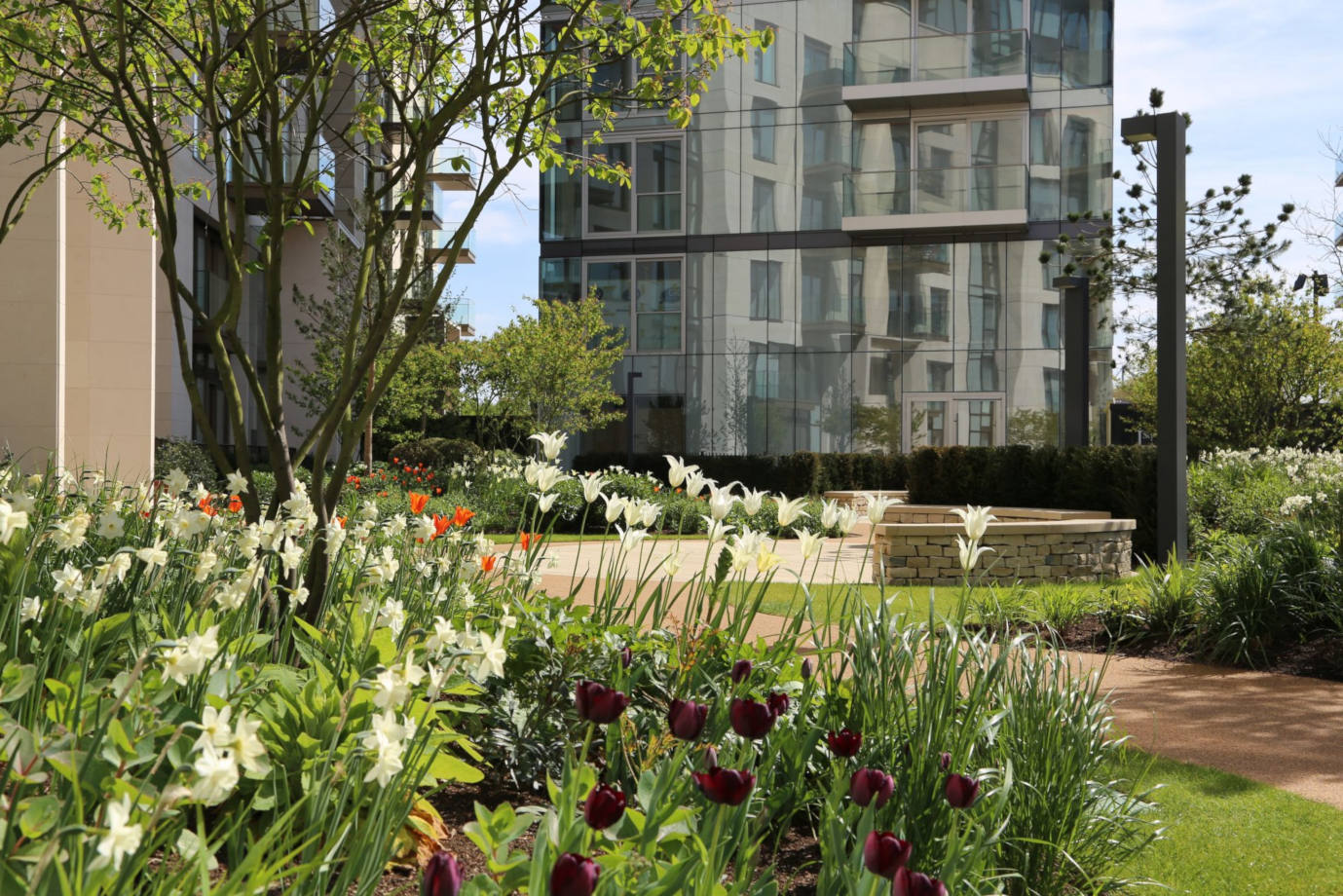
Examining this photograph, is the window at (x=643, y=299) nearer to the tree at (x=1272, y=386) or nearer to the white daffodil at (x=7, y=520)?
the tree at (x=1272, y=386)

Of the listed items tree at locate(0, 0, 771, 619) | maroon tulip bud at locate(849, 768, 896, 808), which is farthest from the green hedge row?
maroon tulip bud at locate(849, 768, 896, 808)

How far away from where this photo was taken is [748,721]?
193cm

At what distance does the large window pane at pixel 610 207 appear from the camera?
25.3m

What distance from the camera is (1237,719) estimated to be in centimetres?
521

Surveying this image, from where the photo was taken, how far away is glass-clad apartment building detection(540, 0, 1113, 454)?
2338cm

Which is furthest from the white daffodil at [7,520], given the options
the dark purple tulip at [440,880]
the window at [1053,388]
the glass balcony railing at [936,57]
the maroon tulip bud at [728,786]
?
the glass balcony railing at [936,57]

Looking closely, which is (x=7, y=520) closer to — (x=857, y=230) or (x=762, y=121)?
(x=857, y=230)

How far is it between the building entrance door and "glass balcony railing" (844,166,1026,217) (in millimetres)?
3903

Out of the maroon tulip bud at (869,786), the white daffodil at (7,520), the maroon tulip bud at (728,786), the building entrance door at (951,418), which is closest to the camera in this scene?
the maroon tulip bud at (728,786)

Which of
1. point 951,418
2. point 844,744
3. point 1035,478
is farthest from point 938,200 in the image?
point 844,744

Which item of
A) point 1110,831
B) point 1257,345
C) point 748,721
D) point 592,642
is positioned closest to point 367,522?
point 592,642

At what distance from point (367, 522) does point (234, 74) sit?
11.9 feet

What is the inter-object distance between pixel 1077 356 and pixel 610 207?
12.6 m

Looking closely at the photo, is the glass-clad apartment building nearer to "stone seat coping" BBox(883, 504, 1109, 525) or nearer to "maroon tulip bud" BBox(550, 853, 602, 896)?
"stone seat coping" BBox(883, 504, 1109, 525)
